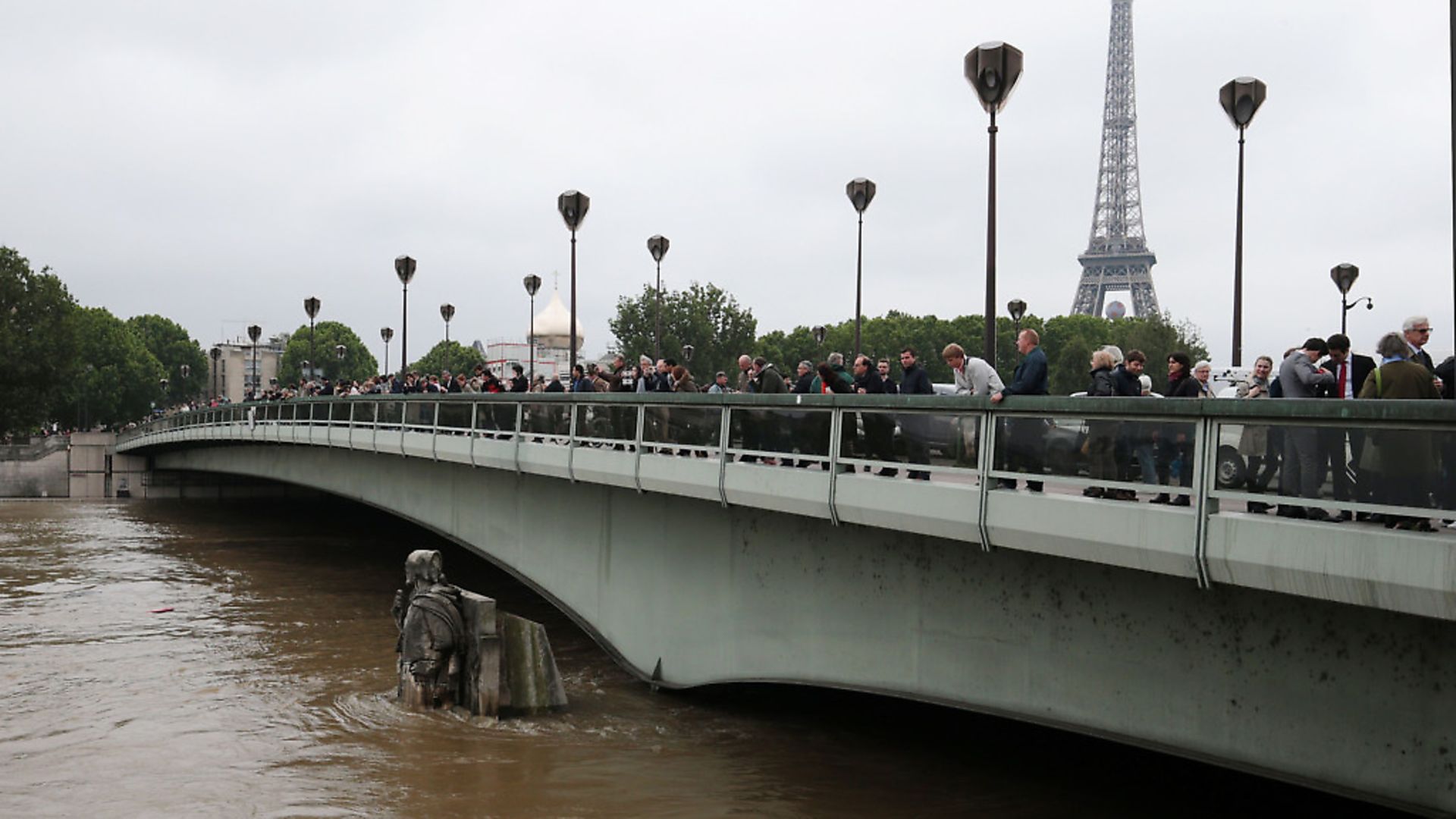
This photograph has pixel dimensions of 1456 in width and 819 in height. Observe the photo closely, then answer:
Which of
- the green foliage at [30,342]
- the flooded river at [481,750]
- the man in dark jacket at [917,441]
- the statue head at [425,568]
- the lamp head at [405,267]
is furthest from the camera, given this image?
the green foliage at [30,342]

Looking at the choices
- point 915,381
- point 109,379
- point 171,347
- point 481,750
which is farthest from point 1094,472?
point 171,347

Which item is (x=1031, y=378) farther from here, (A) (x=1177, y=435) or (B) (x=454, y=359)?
(B) (x=454, y=359)

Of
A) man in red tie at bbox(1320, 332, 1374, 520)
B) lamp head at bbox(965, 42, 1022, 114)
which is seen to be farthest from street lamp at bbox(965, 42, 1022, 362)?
man in red tie at bbox(1320, 332, 1374, 520)

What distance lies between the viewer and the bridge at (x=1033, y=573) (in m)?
7.09

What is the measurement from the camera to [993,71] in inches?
497

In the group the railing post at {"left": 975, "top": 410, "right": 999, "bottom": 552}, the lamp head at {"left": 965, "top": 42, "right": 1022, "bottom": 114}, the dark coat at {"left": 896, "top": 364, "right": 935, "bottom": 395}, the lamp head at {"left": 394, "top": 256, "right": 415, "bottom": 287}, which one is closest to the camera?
the railing post at {"left": 975, "top": 410, "right": 999, "bottom": 552}

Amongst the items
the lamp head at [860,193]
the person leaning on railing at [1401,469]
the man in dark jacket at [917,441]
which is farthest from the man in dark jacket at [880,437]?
the lamp head at [860,193]

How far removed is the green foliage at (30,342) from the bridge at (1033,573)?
70.7 m

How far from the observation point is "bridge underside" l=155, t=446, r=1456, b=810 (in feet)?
24.1

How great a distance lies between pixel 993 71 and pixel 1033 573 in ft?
17.9

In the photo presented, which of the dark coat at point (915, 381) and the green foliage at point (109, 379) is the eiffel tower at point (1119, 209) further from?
the dark coat at point (915, 381)

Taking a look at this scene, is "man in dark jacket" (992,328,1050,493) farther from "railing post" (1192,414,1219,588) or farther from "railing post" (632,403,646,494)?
"railing post" (632,403,646,494)

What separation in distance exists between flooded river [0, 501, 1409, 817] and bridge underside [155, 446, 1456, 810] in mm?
1069

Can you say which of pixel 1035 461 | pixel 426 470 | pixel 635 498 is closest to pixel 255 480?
pixel 426 470
